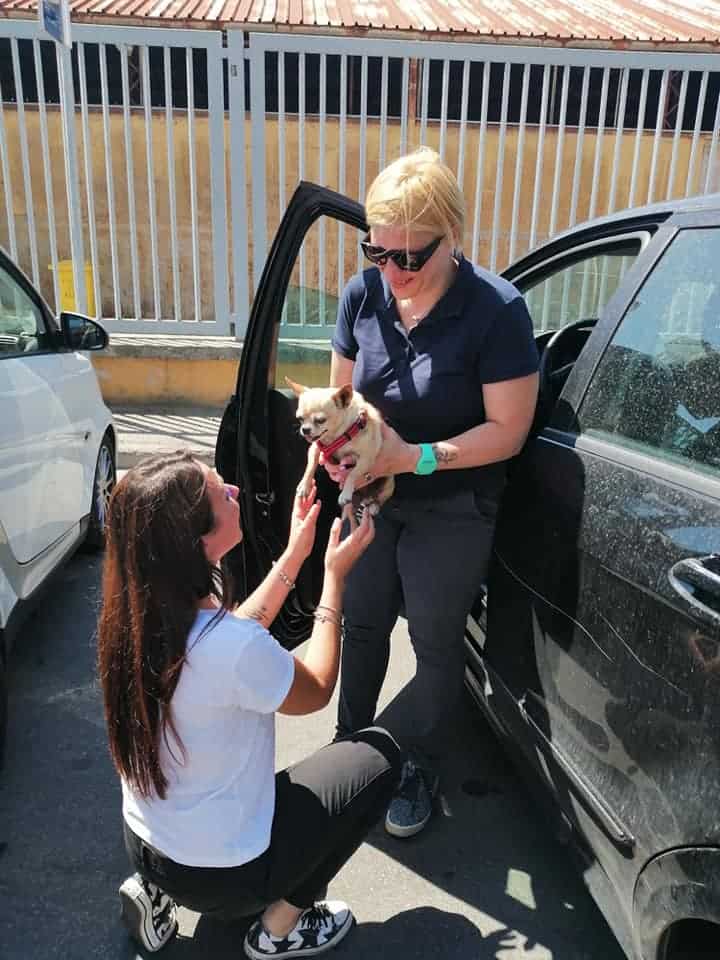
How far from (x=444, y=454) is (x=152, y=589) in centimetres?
84

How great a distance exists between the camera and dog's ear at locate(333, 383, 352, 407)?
6.70ft

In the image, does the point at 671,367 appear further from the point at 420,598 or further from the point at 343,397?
the point at 420,598

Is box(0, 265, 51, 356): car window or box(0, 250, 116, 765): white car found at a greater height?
box(0, 265, 51, 356): car window

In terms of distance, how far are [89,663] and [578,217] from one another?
593cm

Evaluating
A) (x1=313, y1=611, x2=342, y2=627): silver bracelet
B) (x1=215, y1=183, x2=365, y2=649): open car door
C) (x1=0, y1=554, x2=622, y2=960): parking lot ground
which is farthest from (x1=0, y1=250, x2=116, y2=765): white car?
(x1=313, y1=611, x2=342, y2=627): silver bracelet

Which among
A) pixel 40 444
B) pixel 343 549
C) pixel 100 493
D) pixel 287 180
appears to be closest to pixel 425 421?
pixel 343 549

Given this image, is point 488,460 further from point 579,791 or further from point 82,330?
point 82,330

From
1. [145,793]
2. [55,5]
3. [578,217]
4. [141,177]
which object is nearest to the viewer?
[145,793]

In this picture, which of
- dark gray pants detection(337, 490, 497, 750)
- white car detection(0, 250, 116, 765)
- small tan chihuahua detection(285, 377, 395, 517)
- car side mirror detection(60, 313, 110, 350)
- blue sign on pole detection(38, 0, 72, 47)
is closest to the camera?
small tan chihuahua detection(285, 377, 395, 517)

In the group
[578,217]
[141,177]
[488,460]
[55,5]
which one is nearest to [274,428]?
[488,460]

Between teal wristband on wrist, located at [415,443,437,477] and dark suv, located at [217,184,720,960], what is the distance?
32cm

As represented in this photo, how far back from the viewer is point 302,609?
2.73 m

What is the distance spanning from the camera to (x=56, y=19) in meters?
5.76

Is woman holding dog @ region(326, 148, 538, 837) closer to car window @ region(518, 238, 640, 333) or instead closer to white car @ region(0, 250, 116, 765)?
car window @ region(518, 238, 640, 333)
